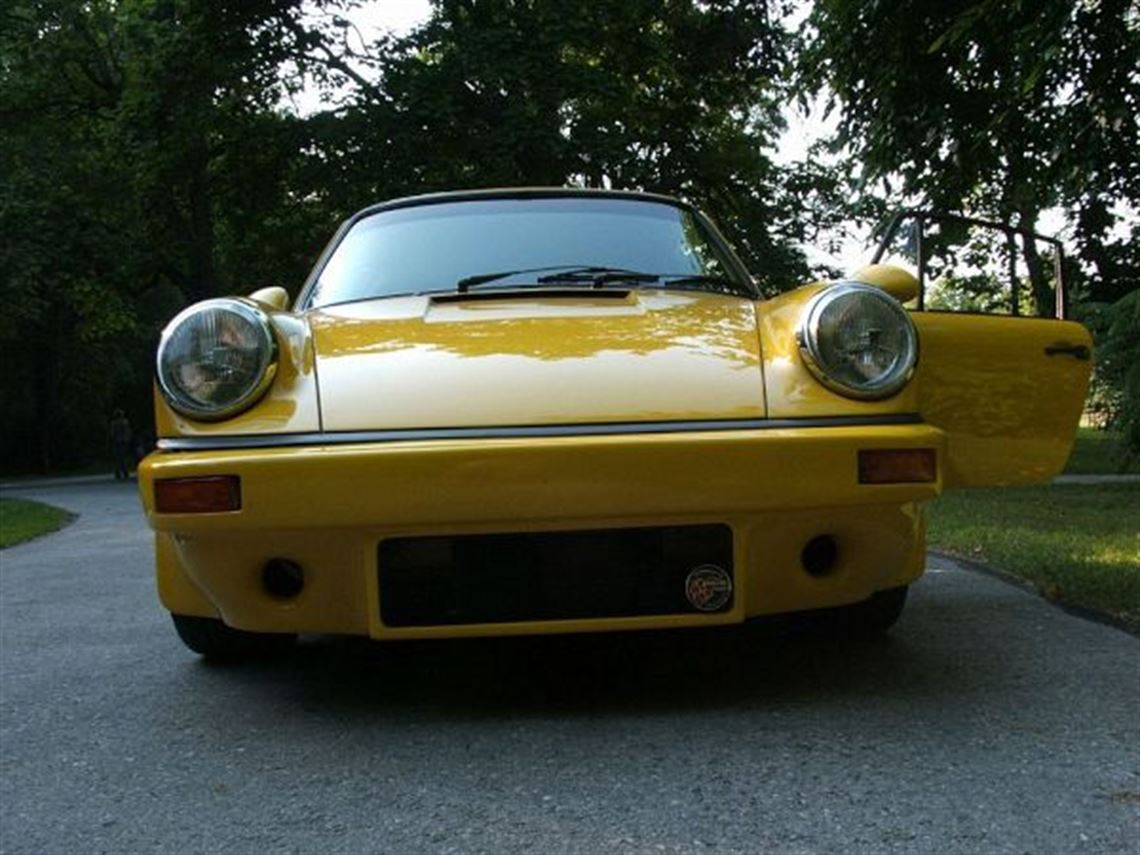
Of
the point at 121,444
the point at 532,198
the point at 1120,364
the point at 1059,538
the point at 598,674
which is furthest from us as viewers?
the point at 121,444

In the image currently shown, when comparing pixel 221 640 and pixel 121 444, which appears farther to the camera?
pixel 121 444

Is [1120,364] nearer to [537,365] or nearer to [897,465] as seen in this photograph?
[897,465]

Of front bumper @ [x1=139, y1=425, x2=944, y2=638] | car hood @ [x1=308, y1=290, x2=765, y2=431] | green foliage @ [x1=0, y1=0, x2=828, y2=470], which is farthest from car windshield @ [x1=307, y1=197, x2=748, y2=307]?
green foliage @ [x1=0, y1=0, x2=828, y2=470]

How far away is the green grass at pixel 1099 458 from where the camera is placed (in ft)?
32.0

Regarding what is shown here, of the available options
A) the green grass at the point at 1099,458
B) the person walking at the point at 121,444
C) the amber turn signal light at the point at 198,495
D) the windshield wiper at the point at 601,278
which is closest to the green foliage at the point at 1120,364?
the green grass at the point at 1099,458

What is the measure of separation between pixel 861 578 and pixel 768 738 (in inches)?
20.5

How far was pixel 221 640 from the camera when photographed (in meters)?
3.43

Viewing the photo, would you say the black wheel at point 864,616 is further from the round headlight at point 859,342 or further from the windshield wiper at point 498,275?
the windshield wiper at point 498,275

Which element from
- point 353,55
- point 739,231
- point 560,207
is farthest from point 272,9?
point 560,207

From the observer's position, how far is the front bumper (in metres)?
2.58

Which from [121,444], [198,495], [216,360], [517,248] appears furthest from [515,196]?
[121,444]

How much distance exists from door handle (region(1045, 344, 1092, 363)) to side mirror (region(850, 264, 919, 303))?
1.32 ft

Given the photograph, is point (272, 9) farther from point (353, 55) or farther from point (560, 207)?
point (560, 207)

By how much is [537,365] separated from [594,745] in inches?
35.4
